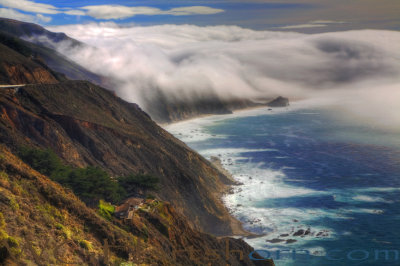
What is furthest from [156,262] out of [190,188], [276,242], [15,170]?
[190,188]

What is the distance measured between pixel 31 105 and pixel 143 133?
21.2 m

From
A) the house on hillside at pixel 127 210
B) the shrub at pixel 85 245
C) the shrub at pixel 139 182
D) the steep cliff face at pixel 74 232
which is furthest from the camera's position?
the shrub at pixel 139 182

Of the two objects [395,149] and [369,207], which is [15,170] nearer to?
[369,207]

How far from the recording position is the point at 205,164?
83750mm

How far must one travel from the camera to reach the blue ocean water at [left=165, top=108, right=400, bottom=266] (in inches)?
2190

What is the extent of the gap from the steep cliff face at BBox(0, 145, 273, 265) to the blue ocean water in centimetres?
1999

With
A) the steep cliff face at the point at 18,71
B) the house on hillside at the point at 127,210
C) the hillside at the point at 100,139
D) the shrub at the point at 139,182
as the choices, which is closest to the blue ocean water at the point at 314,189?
the hillside at the point at 100,139

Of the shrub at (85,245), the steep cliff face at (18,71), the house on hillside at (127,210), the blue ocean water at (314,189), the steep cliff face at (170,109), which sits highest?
the steep cliff face at (18,71)

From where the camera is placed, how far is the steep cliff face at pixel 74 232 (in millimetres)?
20062

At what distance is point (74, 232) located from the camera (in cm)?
2459

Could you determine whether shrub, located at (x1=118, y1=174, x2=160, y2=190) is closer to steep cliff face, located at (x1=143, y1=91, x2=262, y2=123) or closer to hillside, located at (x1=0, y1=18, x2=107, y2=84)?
hillside, located at (x1=0, y1=18, x2=107, y2=84)

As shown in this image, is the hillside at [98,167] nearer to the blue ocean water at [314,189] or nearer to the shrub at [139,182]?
the shrub at [139,182]

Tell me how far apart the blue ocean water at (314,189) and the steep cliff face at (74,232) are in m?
20.0

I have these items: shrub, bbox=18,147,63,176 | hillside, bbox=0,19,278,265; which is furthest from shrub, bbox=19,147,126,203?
hillside, bbox=0,19,278,265
